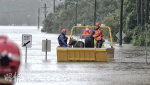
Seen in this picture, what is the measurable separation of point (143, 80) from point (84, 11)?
7949 centimetres

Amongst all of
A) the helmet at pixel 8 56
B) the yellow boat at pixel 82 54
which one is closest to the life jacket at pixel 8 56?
the helmet at pixel 8 56

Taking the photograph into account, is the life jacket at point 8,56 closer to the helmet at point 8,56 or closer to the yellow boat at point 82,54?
the helmet at point 8,56

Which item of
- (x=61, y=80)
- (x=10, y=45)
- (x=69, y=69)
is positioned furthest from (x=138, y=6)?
(x=10, y=45)

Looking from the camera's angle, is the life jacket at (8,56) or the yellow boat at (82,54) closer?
the life jacket at (8,56)

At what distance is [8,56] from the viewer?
4.41 m

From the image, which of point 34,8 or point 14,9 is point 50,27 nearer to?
point 14,9

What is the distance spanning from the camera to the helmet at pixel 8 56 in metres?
4.39

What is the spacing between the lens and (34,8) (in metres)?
152

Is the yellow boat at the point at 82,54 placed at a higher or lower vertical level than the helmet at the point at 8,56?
lower

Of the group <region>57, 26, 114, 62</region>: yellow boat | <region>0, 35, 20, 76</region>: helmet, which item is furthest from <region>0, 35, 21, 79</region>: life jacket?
<region>57, 26, 114, 62</region>: yellow boat

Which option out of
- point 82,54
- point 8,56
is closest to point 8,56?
point 8,56

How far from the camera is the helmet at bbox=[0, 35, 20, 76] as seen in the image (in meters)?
4.39

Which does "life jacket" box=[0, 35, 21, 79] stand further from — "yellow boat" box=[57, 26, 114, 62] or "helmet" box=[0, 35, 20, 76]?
"yellow boat" box=[57, 26, 114, 62]

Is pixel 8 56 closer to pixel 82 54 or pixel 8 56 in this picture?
pixel 8 56
